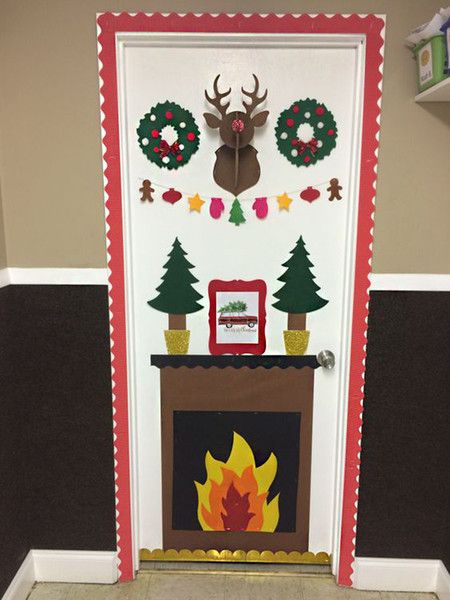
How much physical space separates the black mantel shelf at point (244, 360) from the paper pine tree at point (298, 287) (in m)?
0.19

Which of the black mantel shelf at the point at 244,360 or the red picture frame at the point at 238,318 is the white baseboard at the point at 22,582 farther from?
the red picture frame at the point at 238,318

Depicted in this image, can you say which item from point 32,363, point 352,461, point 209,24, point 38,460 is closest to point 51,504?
point 38,460

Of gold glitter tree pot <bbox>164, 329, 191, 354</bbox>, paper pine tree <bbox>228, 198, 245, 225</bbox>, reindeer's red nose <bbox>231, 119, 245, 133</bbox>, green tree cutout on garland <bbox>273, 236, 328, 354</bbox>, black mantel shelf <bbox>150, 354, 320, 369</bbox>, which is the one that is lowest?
black mantel shelf <bbox>150, 354, 320, 369</bbox>

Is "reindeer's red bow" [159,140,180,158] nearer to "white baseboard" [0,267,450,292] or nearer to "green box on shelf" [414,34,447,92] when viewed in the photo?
"white baseboard" [0,267,450,292]

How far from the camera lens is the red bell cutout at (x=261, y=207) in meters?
1.86

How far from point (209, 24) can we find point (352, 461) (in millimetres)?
1725

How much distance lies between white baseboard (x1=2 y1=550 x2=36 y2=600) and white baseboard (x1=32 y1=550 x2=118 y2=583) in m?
0.03

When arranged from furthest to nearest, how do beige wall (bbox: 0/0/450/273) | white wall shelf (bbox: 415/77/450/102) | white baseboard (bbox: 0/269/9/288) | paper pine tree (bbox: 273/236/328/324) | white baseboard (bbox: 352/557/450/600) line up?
white baseboard (bbox: 352/557/450/600)
paper pine tree (bbox: 273/236/328/324)
white baseboard (bbox: 0/269/9/288)
beige wall (bbox: 0/0/450/273)
white wall shelf (bbox: 415/77/450/102)

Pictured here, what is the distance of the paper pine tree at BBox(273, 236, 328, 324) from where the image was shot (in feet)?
6.27

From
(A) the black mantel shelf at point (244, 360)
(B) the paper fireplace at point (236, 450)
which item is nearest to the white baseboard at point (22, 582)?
(B) the paper fireplace at point (236, 450)

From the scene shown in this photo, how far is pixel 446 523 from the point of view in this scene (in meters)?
1.99

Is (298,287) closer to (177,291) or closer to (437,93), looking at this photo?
(177,291)

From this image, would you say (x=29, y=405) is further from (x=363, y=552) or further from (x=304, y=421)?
(x=363, y=552)

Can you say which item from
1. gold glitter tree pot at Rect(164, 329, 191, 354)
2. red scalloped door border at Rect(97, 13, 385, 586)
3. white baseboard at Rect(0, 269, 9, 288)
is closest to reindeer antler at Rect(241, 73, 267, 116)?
red scalloped door border at Rect(97, 13, 385, 586)
